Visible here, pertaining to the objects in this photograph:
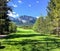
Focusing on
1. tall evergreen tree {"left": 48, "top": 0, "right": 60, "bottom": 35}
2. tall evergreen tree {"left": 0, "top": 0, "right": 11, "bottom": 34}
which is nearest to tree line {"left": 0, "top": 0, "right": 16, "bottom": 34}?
tall evergreen tree {"left": 0, "top": 0, "right": 11, "bottom": 34}

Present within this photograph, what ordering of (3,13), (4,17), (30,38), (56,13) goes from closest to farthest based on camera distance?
(3,13) → (30,38) → (4,17) → (56,13)

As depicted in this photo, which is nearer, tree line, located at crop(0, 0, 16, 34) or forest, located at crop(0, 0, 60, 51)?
forest, located at crop(0, 0, 60, 51)

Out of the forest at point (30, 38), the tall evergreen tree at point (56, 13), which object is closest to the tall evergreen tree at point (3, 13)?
the forest at point (30, 38)

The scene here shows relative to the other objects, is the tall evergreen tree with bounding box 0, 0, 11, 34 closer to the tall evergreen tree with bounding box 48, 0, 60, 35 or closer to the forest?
the forest

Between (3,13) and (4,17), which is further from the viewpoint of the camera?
(4,17)

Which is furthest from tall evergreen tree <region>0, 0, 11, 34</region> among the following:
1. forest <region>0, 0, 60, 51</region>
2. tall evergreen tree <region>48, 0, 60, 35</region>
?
tall evergreen tree <region>48, 0, 60, 35</region>

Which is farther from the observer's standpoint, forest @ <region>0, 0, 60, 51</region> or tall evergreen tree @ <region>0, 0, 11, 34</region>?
tall evergreen tree @ <region>0, 0, 11, 34</region>

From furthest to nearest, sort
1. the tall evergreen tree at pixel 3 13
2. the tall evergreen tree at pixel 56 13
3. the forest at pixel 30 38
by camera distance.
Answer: the tall evergreen tree at pixel 56 13 < the tall evergreen tree at pixel 3 13 < the forest at pixel 30 38

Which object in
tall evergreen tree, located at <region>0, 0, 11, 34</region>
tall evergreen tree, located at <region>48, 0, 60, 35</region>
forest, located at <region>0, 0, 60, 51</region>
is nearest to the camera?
forest, located at <region>0, 0, 60, 51</region>

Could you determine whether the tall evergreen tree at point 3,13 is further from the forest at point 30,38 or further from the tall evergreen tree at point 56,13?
the tall evergreen tree at point 56,13

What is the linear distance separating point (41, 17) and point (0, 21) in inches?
3239

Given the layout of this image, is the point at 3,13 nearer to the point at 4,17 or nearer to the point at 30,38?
the point at 30,38

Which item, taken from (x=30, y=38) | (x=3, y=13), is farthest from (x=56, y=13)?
(x=3, y=13)

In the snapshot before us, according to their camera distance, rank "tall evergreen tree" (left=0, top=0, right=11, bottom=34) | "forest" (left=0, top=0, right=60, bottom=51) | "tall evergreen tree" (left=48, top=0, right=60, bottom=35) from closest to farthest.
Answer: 1. "forest" (left=0, top=0, right=60, bottom=51)
2. "tall evergreen tree" (left=0, top=0, right=11, bottom=34)
3. "tall evergreen tree" (left=48, top=0, right=60, bottom=35)
